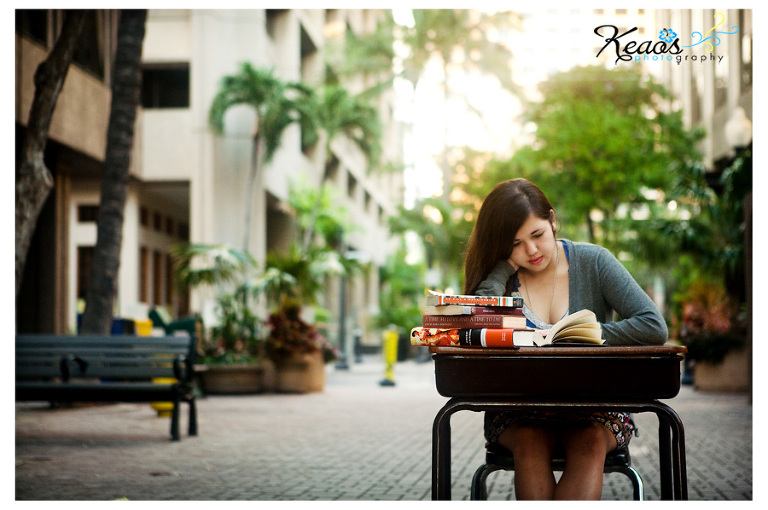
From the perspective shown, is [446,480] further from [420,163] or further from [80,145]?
[420,163]

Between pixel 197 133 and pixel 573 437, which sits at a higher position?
pixel 197 133

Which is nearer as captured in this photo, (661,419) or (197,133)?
(661,419)

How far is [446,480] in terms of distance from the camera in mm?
3352

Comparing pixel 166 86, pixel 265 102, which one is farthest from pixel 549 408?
pixel 166 86

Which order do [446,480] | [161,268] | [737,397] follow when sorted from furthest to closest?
[161,268]
[737,397]
[446,480]

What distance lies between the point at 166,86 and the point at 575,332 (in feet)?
72.4

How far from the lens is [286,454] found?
25.2 feet

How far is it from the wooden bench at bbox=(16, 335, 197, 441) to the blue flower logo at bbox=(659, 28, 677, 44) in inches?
203

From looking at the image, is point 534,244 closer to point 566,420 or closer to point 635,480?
point 566,420

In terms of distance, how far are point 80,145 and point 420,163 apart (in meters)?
21.9

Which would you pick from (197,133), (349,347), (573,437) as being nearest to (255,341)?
(197,133)

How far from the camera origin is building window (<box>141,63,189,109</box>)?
23.6 metres

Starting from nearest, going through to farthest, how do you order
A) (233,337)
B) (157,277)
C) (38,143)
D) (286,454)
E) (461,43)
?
(286,454) → (38,143) → (233,337) → (157,277) → (461,43)

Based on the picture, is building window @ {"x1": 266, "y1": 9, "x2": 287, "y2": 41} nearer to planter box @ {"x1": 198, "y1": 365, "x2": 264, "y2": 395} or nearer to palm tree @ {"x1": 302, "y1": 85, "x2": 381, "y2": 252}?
palm tree @ {"x1": 302, "y1": 85, "x2": 381, "y2": 252}
